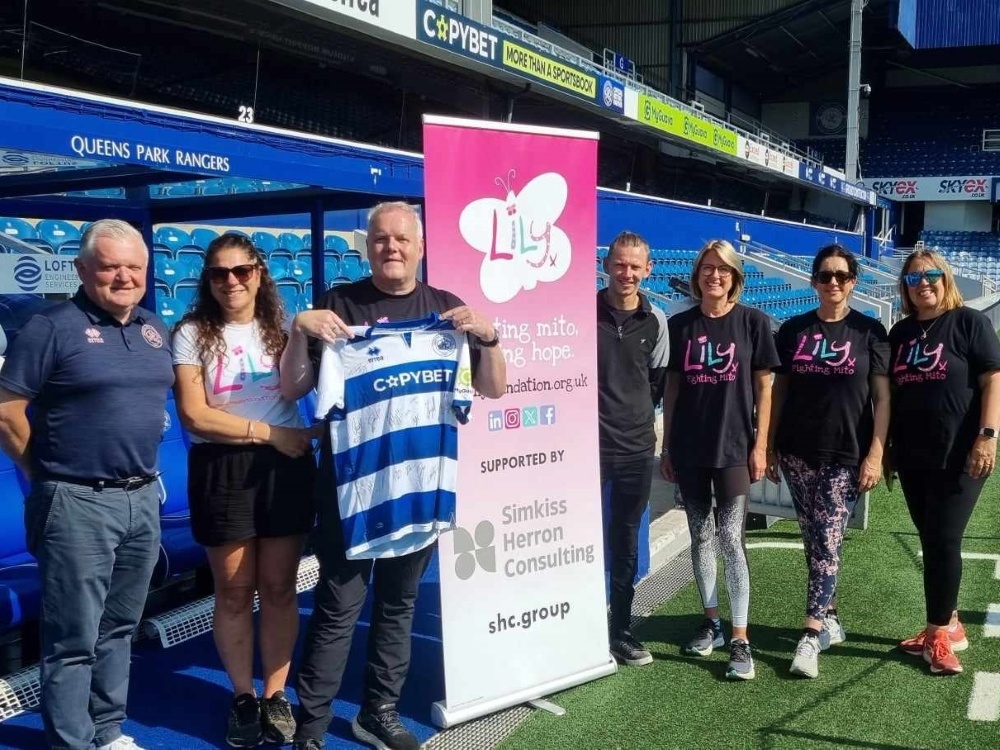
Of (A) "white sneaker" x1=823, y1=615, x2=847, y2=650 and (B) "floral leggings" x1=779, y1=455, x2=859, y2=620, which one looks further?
(A) "white sneaker" x1=823, y1=615, x2=847, y2=650

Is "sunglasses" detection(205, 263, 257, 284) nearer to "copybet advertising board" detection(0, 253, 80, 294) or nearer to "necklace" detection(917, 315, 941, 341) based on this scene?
"necklace" detection(917, 315, 941, 341)

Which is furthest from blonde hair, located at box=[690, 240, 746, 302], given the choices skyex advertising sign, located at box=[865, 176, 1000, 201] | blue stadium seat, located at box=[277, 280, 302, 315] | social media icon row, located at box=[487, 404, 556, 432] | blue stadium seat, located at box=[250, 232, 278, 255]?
skyex advertising sign, located at box=[865, 176, 1000, 201]

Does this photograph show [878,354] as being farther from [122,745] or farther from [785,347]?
[122,745]

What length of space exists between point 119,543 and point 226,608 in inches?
17.4

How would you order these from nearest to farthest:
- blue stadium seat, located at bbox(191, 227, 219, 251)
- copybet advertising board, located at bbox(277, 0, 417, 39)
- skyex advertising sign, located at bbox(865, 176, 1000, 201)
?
blue stadium seat, located at bbox(191, 227, 219, 251) < copybet advertising board, located at bbox(277, 0, 417, 39) < skyex advertising sign, located at bbox(865, 176, 1000, 201)

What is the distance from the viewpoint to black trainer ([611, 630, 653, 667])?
3.49 meters

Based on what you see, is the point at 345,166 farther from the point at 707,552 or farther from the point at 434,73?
the point at 434,73

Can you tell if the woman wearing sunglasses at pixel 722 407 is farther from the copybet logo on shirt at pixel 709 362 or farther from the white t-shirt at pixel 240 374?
the white t-shirt at pixel 240 374

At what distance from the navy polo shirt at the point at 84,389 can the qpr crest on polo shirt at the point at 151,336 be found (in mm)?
25

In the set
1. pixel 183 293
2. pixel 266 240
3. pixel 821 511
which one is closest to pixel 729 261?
pixel 821 511

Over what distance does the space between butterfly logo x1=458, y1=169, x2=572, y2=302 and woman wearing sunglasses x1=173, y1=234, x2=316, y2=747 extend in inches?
27.2

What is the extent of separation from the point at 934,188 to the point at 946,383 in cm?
3607

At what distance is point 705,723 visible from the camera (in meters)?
3.00

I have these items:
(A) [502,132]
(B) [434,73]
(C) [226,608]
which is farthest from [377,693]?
(B) [434,73]
